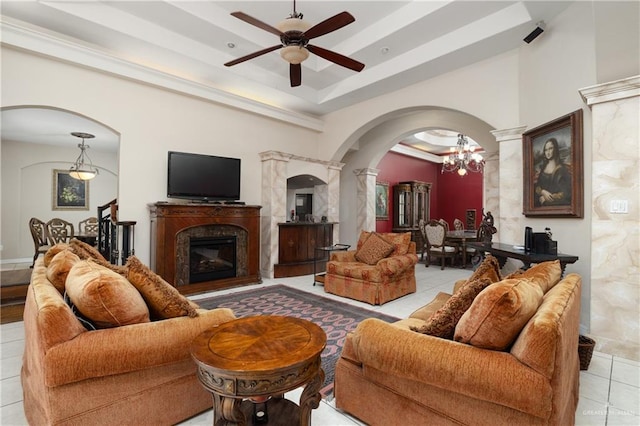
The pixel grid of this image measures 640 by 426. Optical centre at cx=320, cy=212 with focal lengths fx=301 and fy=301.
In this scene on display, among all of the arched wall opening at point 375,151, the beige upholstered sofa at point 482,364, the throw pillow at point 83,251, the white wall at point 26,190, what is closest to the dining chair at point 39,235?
the white wall at point 26,190

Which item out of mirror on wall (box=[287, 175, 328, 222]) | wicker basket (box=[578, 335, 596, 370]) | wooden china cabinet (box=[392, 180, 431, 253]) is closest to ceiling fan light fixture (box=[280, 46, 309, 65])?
mirror on wall (box=[287, 175, 328, 222])

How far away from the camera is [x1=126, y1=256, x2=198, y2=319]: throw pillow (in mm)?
1717

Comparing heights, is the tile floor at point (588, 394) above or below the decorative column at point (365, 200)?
below

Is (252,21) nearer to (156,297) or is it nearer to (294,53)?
(294,53)

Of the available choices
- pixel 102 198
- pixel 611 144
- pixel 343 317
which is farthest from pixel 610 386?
pixel 102 198

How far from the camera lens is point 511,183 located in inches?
161

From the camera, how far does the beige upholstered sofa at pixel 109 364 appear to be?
1359 mm

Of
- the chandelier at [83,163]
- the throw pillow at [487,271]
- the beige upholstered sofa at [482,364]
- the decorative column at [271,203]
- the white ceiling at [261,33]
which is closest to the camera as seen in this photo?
the beige upholstered sofa at [482,364]

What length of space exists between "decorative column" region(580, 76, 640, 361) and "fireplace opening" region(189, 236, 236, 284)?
458 cm

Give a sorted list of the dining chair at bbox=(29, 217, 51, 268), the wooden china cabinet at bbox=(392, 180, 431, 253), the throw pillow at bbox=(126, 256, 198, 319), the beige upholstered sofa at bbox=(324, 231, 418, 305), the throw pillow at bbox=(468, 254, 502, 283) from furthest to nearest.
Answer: the wooden china cabinet at bbox=(392, 180, 431, 253) → the dining chair at bbox=(29, 217, 51, 268) → the beige upholstered sofa at bbox=(324, 231, 418, 305) → the throw pillow at bbox=(468, 254, 502, 283) → the throw pillow at bbox=(126, 256, 198, 319)

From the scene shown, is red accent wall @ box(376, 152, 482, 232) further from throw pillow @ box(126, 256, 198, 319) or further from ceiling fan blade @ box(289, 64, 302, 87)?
throw pillow @ box(126, 256, 198, 319)

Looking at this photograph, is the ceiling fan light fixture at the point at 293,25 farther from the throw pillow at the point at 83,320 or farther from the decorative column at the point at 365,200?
the decorative column at the point at 365,200

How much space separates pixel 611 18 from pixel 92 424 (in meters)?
4.60

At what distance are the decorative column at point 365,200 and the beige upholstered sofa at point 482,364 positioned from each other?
5798mm
